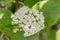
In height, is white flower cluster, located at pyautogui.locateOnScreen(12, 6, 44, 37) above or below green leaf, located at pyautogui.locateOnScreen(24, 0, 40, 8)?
below

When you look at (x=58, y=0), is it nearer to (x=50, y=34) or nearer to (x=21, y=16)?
(x=21, y=16)

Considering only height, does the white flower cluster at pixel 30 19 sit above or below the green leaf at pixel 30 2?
below

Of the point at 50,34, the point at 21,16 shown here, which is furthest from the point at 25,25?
the point at 50,34

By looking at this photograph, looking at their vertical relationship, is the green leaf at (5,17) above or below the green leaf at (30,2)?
below
